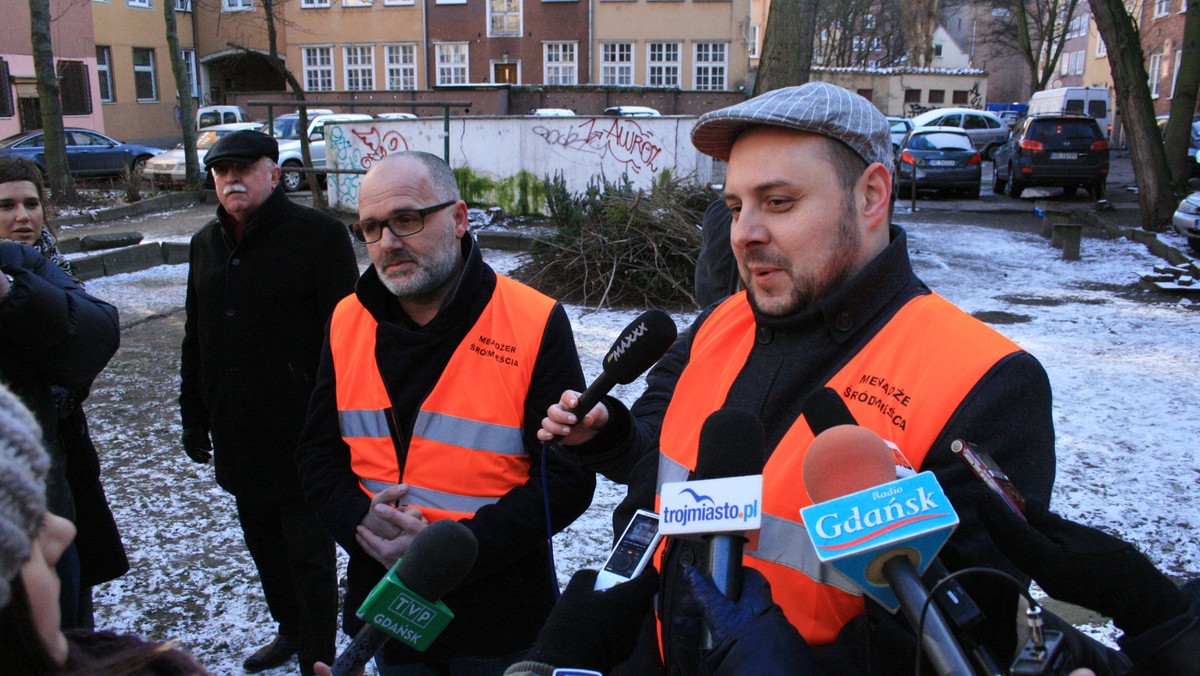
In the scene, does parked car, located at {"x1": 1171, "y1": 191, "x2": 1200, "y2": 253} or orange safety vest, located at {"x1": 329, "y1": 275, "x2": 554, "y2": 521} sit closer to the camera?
orange safety vest, located at {"x1": 329, "y1": 275, "x2": 554, "y2": 521}

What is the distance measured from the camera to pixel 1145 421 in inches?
222

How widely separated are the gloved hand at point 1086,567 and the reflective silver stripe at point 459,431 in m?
1.40

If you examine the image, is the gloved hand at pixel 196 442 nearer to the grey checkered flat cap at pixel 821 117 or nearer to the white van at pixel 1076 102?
the grey checkered flat cap at pixel 821 117

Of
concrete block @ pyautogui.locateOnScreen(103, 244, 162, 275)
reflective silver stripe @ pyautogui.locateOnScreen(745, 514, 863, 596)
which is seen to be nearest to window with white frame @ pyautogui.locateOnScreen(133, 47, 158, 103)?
concrete block @ pyautogui.locateOnScreen(103, 244, 162, 275)

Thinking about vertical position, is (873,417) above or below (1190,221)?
above

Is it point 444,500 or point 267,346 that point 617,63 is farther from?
point 444,500

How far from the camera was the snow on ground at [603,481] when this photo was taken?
3840 mm

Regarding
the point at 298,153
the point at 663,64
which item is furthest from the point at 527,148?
the point at 663,64

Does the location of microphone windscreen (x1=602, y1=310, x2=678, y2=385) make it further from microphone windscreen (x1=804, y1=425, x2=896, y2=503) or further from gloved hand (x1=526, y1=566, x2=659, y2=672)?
microphone windscreen (x1=804, y1=425, x2=896, y2=503)

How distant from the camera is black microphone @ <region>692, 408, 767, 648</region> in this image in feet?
3.94

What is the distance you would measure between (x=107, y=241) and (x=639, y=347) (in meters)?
11.8

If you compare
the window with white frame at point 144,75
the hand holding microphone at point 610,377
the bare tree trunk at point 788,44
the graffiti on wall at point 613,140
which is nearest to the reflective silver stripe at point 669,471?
the hand holding microphone at point 610,377

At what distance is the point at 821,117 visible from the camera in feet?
5.48

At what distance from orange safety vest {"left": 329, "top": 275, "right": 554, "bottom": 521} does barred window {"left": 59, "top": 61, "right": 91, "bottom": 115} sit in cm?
3270
